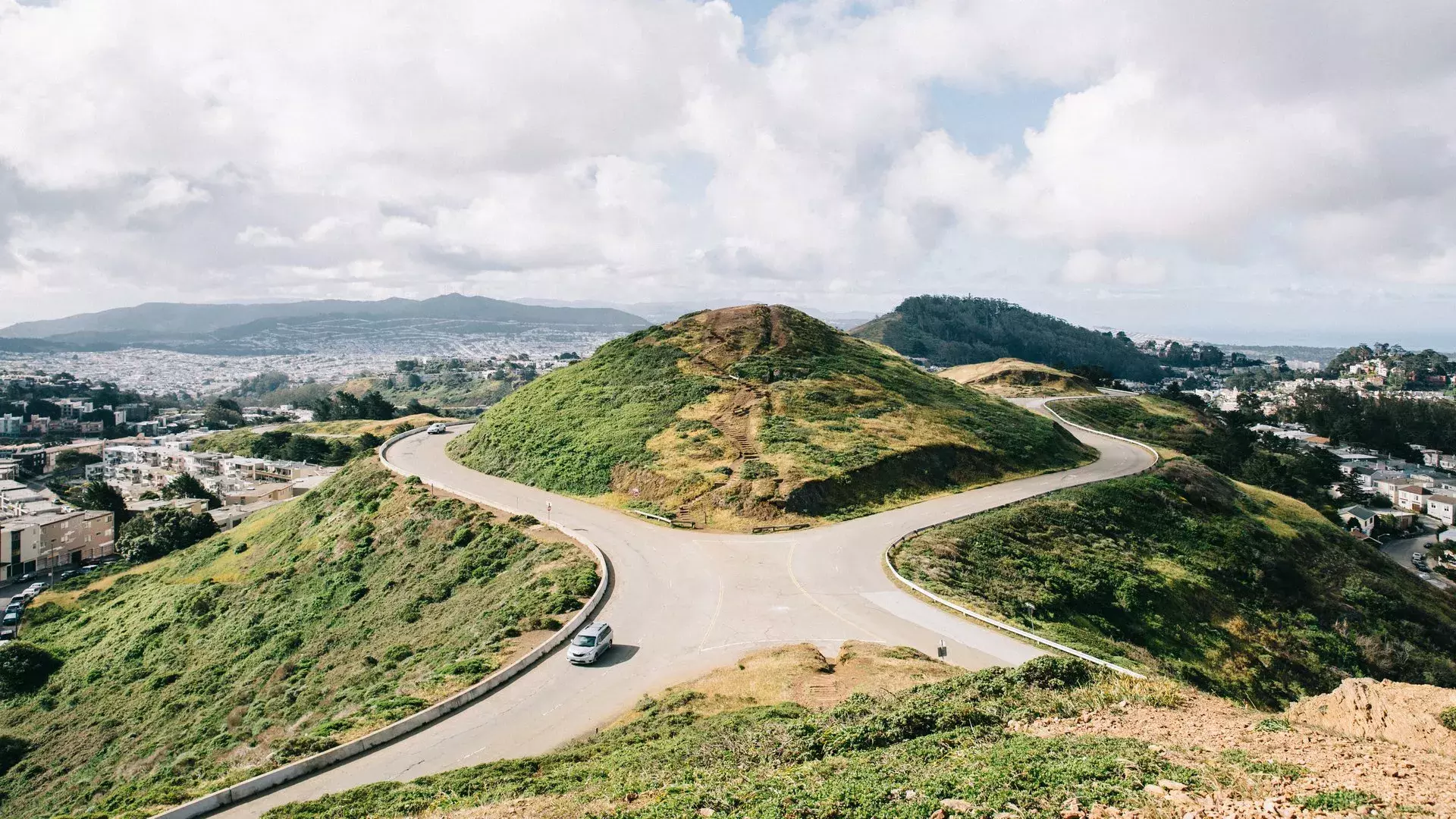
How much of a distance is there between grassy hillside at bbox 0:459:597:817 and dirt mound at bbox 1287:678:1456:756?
17478mm

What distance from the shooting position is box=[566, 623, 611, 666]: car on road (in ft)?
62.5

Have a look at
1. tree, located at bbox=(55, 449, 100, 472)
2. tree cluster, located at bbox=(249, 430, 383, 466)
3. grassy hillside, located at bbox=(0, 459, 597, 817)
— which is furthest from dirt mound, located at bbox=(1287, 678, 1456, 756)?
tree, located at bbox=(55, 449, 100, 472)

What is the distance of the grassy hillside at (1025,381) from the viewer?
293 ft

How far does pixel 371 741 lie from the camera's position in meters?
15.1

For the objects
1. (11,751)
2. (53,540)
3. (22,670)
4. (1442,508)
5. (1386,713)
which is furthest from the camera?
(1442,508)

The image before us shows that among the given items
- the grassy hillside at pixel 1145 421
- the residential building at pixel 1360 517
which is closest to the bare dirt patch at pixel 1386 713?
the grassy hillside at pixel 1145 421

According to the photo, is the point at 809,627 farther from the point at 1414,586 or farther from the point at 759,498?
the point at 1414,586

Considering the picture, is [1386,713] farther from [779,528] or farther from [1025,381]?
[1025,381]

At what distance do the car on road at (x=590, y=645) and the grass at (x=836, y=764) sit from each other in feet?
10.8

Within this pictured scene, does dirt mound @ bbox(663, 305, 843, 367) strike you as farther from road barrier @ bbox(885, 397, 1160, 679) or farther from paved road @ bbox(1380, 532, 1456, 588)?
paved road @ bbox(1380, 532, 1456, 588)

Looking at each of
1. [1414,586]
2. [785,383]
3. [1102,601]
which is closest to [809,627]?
[1102,601]

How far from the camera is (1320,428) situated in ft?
427

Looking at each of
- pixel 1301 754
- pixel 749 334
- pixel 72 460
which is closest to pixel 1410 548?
pixel 749 334

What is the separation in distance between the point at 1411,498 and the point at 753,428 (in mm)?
95339
